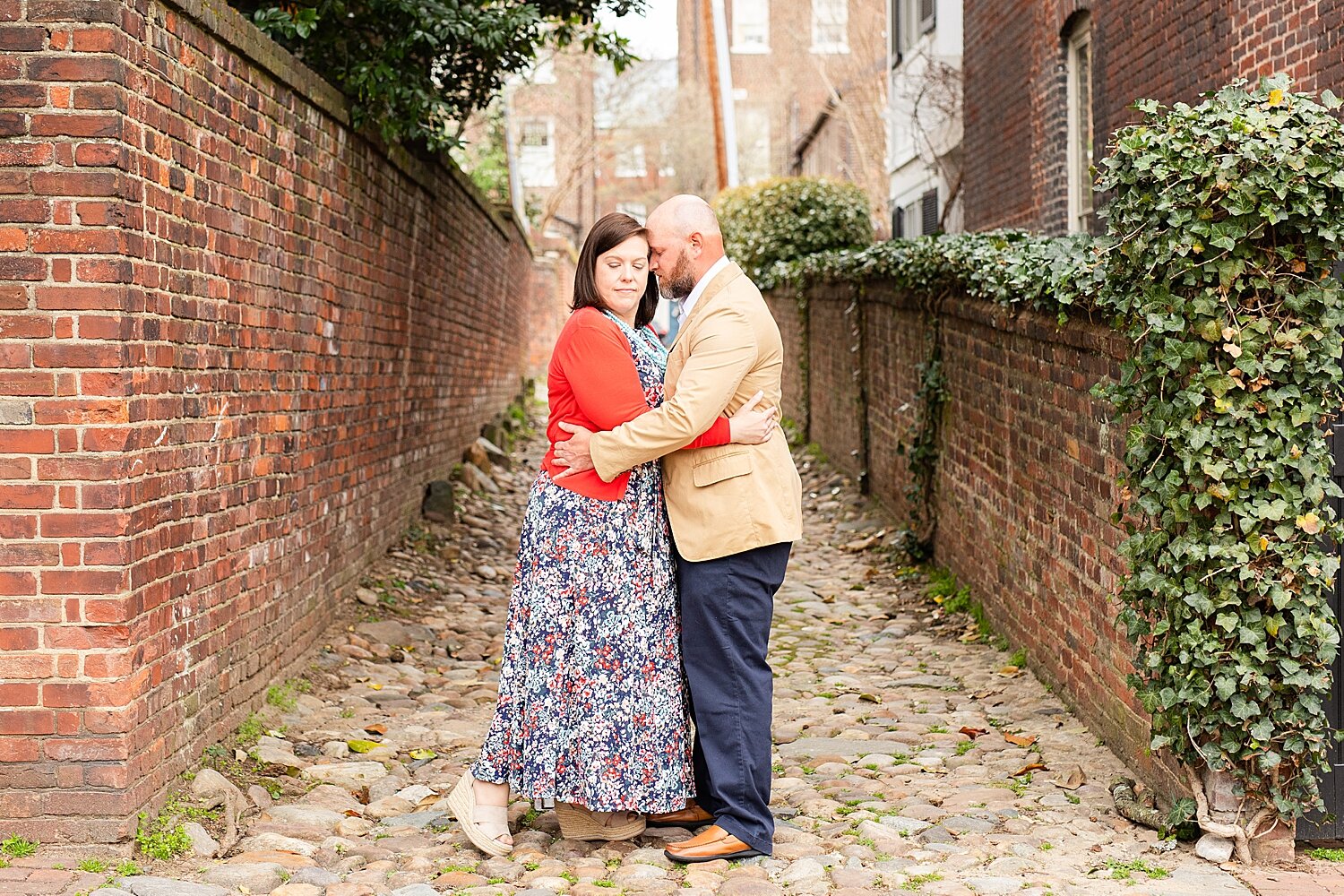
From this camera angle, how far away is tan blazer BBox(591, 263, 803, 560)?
169 inches

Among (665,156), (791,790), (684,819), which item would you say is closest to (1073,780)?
(791,790)

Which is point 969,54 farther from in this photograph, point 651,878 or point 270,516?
point 651,878

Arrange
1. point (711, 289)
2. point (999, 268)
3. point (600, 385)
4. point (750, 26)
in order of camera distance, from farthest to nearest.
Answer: point (750, 26)
point (999, 268)
point (711, 289)
point (600, 385)

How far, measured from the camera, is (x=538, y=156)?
4116 centimetres

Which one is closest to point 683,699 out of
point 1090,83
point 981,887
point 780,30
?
point 981,887

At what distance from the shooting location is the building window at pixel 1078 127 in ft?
41.1

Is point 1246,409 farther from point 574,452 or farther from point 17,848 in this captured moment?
point 17,848

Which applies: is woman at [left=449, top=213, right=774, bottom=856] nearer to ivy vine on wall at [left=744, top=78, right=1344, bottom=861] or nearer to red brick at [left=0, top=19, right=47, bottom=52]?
ivy vine on wall at [left=744, top=78, right=1344, bottom=861]

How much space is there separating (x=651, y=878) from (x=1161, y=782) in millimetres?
1774

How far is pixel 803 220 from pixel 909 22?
3141 mm

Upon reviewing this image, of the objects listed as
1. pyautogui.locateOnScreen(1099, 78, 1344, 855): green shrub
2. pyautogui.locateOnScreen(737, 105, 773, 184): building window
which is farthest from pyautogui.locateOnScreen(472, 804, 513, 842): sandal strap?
pyautogui.locateOnScreen(737, 105, 773, 184): building window

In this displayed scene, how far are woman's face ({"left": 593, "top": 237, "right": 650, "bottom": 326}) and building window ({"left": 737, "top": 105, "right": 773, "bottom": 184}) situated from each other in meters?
40.4

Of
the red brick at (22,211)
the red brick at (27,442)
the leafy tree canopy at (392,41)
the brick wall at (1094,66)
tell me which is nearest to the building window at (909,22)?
the brick wall at (1094,66)

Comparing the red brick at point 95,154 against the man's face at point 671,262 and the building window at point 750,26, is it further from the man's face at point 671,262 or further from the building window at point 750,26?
the building window at point 750,26
